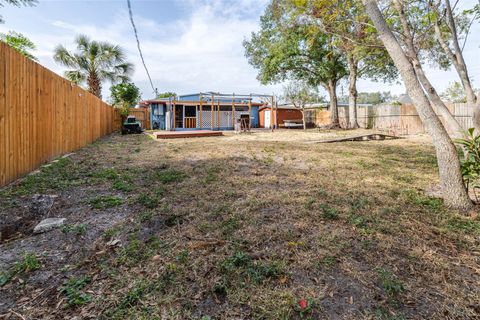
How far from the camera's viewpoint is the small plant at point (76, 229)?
2332 millimetres

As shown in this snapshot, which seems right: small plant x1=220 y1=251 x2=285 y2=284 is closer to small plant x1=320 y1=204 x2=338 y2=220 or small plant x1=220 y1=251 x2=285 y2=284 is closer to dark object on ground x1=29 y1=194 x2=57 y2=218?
small plant x1=320 y1=204 x2=338 y2=220

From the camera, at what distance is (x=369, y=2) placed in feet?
10.5

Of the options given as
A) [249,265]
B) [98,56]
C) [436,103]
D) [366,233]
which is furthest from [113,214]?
[98,56]

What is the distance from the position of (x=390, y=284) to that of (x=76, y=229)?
8.12ft

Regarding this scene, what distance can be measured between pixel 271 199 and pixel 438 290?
1769 mm

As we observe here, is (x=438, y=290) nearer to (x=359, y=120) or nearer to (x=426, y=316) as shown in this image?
(x=426, y=316)

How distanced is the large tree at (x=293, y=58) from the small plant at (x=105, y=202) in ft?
50.8

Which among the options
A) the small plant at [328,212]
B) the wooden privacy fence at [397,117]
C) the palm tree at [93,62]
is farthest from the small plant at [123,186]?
the wooden privacy fence at [397,117]

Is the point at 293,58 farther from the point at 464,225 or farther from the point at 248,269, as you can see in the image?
the point at 248,269

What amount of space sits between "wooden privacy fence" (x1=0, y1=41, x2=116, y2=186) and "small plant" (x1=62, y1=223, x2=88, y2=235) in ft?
5.58

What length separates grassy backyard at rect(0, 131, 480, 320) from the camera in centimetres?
149

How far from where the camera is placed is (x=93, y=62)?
14.8 metres

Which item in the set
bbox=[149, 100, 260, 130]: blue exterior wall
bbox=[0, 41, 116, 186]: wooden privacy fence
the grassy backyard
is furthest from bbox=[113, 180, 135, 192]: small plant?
bbox=[149, 100, 260, 130]: blue exterior wall

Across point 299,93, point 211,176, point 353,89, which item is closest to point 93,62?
point 299,93
